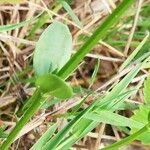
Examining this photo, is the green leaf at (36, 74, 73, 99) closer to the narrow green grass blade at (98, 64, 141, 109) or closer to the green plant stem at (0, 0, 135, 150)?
the green plant stem at (0, 0, 135, 150)

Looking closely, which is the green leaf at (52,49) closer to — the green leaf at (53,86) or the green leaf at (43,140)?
the green leaf at (53,86)

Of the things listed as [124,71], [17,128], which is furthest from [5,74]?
[17,128]

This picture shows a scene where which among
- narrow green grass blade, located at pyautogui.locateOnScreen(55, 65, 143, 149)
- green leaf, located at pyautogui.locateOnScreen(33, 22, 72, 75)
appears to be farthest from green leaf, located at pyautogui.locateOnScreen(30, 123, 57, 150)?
green leaf, located at pyautogui.locateOnScreen(33, 22, 72, 75)

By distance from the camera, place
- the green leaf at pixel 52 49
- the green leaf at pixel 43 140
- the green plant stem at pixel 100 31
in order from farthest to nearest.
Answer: the green leaf at pixel 43 140 < the green leaf at pixel 52 49 < the green plant stem at pixel 100 31

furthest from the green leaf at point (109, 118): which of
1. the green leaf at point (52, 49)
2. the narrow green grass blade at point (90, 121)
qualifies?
the green leaf at point (52, 49)

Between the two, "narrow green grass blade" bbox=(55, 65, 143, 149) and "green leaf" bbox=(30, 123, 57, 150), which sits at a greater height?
"green leaf" bbox=(30, 123, 57, 150)
